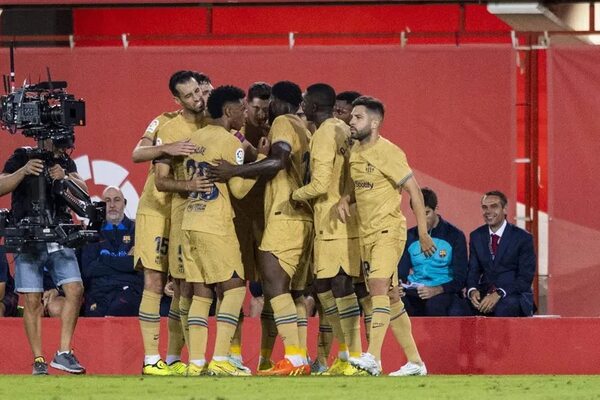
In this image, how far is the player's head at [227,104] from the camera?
10750mm

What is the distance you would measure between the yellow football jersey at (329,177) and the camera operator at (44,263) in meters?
1.74

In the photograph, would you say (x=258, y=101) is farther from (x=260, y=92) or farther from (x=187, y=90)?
(x=187, y=90)

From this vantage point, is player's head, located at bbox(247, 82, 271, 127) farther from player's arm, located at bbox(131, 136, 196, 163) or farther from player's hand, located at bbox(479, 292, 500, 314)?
player's hand, located at bbox(479, 292, 500, 314)

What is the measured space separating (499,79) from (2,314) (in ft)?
15.0

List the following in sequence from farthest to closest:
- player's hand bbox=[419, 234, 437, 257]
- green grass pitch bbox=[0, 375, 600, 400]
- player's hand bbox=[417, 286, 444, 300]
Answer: player's hand bbox=[417, 286, 444, 300], player's hand bbox=[419, 234, 437, 257], green grass pitch bbox=[0, 375, 600, 400]

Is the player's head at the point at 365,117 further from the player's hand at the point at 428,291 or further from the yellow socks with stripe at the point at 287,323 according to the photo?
the player's hand at the point at 428,291

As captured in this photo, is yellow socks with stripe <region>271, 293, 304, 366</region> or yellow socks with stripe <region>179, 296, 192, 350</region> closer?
yellow socks with stripe <region>271, 293, 304, 366</region>

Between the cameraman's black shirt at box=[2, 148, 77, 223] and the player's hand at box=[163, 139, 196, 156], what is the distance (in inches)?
40.3

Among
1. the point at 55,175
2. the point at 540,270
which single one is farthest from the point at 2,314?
the point at 540,270

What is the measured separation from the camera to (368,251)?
10.8m

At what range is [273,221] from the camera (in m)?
11.0

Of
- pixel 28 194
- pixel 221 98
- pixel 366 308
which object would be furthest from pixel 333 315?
pixel 28 194

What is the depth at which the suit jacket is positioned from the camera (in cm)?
1249

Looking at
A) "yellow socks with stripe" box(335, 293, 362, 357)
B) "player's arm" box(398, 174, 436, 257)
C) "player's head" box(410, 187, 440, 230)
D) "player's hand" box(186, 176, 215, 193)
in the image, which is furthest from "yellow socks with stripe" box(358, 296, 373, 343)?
"player's hand" box(186, 176, 215, 193)
